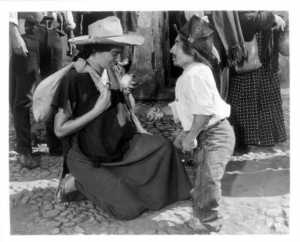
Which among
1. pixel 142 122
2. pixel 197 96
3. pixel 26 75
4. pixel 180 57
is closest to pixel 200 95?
pixel 197 96

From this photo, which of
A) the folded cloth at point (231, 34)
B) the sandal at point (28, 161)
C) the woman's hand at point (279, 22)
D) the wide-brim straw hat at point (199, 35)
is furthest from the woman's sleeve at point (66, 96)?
the woman's hand at point (279, 22)

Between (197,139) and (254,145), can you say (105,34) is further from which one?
(254,145)

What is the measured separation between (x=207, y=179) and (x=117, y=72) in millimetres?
1030

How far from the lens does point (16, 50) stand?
291 cm

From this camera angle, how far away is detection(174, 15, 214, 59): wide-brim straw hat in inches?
104

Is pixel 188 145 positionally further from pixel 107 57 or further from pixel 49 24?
pixel 49 24

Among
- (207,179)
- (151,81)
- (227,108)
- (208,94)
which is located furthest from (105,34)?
(207,179)

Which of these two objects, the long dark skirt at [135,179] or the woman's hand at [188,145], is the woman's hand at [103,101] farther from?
the woman's hand at [188,145]

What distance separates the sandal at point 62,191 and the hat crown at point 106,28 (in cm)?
106

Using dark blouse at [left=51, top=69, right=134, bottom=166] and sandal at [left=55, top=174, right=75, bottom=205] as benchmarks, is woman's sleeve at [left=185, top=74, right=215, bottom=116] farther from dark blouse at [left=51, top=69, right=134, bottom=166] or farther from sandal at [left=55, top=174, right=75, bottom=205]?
sandal at [left=55, top=174, right=75, bottom=205]

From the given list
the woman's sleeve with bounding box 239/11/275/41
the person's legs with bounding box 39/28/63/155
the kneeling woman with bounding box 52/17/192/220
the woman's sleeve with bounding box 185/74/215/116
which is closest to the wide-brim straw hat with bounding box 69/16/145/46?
the kneeling woman with bounding box 52/17/192/220

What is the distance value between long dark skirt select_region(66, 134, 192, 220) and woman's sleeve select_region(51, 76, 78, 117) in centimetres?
30

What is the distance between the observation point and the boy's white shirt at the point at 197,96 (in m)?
2.56

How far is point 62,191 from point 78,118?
0.57 metres
